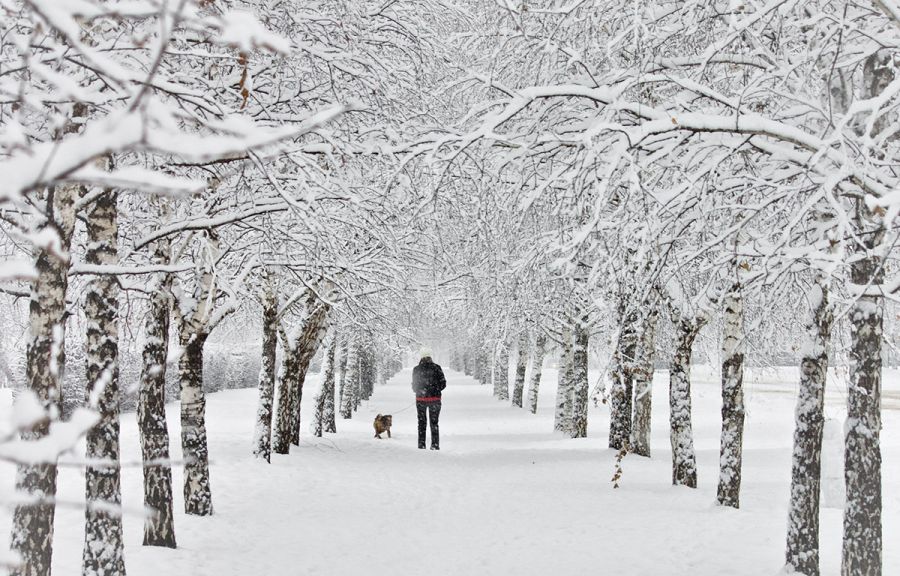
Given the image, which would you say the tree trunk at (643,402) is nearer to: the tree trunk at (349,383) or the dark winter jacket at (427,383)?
the dark winter jacket at (427,383)

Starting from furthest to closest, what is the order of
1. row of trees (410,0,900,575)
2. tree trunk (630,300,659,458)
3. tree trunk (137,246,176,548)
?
tree trunk (630,300,659,458) → tree trunk (137,246,176,548) → row of trees (410,0,900,575)

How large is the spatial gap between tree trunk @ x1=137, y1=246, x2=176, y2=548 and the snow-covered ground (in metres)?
0.22

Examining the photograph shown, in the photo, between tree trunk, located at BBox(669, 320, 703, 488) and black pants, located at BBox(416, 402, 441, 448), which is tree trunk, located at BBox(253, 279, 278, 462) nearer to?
black pants, located at BBox(416, 402, 441, 448)

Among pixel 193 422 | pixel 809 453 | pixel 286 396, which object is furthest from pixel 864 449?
pixel 286 396

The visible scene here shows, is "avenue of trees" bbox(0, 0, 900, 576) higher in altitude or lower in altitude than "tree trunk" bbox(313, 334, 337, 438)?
higher

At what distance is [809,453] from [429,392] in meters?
10.3

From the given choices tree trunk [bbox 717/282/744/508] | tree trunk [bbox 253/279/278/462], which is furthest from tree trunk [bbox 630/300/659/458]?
tree trunk [bbox 253/279/278/462]

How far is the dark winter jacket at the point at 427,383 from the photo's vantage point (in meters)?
16.1

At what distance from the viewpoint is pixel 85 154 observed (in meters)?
1.16

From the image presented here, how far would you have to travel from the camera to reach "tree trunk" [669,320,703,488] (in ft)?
36.2

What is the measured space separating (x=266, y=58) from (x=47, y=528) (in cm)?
387

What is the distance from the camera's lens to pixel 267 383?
42.8 feet

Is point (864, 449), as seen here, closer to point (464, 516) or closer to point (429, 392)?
point (464, 516)

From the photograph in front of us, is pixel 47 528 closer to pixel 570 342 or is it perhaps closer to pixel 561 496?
pixel 561 496
